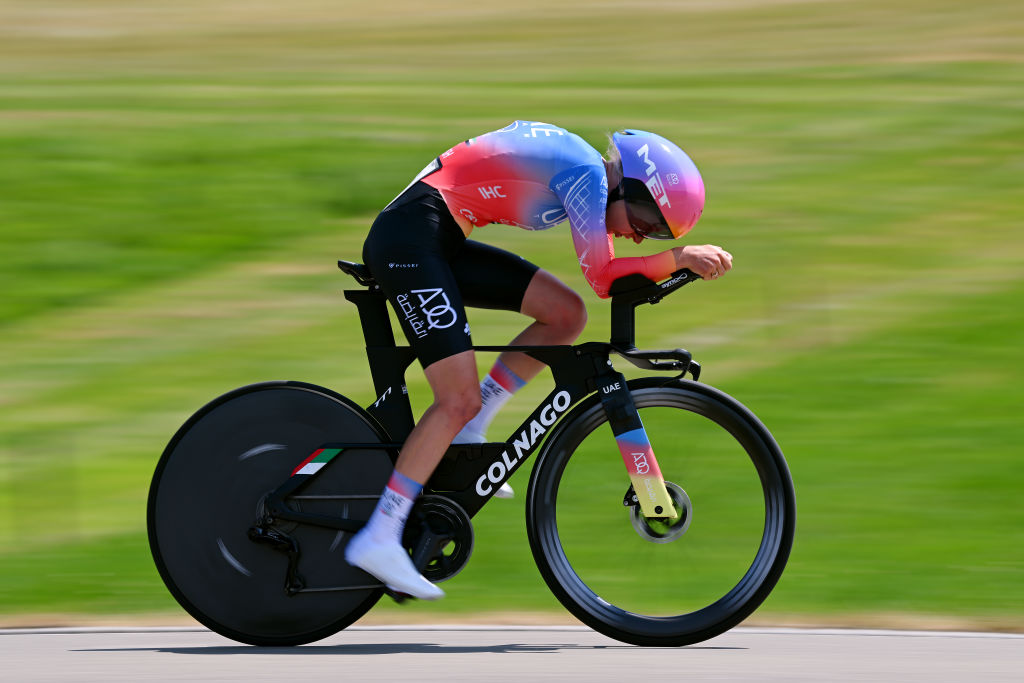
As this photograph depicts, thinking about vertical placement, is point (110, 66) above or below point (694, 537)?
below

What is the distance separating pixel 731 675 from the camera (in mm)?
4367

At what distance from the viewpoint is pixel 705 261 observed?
460 centimetres

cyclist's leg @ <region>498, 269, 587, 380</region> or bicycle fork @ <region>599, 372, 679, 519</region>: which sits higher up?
cyclist's leg @ <region>498, 269, 587, 380</region>

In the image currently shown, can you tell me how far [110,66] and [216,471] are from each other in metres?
13.2

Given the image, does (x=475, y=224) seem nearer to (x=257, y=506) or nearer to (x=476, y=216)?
(x=476, y=216)

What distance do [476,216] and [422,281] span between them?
0.29 metres

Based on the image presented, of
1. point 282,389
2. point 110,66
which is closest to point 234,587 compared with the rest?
point 282,389

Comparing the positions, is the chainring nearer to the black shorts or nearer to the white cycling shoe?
the white cycling shoe

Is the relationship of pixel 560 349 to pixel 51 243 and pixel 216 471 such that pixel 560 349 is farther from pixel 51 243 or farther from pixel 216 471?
pixel 51 243

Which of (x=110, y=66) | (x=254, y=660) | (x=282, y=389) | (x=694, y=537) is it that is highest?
(x=282, y=389)

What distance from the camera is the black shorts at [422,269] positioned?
475cm

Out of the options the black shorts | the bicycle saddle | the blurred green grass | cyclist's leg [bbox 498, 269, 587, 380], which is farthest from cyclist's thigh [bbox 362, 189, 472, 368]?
the blurred green grass

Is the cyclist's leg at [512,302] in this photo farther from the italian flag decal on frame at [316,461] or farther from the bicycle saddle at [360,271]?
the italian flag decal on frame at [316,461]

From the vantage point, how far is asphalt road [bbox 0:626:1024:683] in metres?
4.38
